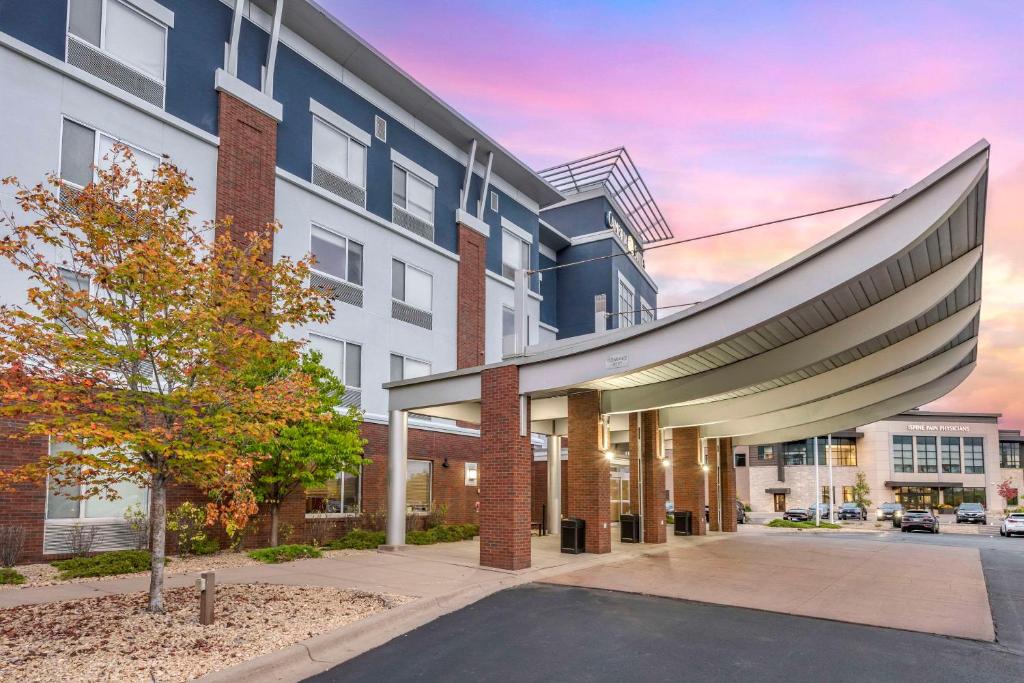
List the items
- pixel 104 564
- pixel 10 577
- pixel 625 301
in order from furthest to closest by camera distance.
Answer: pixel 625 301 < pixel 104 564 < pixel 10 577

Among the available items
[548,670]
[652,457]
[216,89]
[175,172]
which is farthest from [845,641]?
[216,89]

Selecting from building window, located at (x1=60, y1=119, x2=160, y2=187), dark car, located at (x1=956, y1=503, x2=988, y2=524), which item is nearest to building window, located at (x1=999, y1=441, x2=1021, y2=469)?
dark car, located at (x1=956, y1=503, x2=988, y2=524)

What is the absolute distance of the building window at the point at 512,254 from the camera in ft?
114


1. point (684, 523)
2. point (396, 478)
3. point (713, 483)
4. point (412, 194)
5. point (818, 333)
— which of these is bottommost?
point (684, 523)

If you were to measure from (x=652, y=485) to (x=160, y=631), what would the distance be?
58.2 ft

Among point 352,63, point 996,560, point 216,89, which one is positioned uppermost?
point 352,63

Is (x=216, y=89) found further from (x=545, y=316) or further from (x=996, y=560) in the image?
(x=996, y=560)

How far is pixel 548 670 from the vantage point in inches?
344

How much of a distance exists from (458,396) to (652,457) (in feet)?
30.5

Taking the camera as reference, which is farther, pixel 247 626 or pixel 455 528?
pixel 455 528

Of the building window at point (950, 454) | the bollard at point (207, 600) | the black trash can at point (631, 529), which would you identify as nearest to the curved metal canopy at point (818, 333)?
the black trash can at point (631, 529)

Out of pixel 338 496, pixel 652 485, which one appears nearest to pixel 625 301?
pixel 652 485

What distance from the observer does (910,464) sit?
81.6 meters

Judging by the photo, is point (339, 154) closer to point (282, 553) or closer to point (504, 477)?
point (282, 553)
